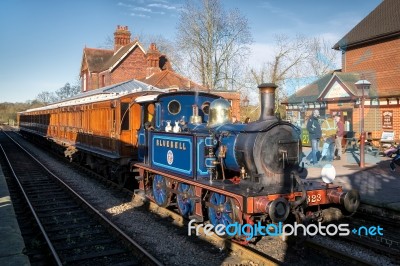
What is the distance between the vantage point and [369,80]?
2280 cm

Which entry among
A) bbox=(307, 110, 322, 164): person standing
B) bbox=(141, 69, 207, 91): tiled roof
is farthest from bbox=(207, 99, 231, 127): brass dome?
bbox=(141, 69, 207, 91): tiled roof

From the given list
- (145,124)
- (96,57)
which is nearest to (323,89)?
(145,124)

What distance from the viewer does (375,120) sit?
20.5 metres

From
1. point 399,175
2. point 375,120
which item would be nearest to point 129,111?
point 399,175

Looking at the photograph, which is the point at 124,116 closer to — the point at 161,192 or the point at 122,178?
the point at 122,178

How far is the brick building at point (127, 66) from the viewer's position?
104 feet

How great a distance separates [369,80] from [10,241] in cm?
2176

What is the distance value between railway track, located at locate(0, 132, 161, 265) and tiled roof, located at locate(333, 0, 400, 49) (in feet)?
63.7

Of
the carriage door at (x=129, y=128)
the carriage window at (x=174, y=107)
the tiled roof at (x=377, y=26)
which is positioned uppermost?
the tiled roof at (x=377, y=26)

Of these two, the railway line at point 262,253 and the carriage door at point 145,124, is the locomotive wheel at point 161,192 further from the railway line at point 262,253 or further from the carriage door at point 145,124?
the railway line at point 262,253

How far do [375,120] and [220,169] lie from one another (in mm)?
15955

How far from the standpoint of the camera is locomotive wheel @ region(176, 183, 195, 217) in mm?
7688

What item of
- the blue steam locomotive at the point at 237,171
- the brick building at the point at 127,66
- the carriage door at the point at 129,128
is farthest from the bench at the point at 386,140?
the brick building at the point at 127,66

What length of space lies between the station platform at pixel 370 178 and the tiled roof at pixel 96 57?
3517 cm
